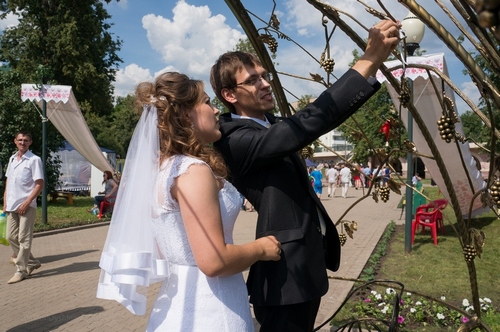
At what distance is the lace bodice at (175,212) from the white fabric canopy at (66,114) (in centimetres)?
1024

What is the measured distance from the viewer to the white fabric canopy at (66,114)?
11.0 metres

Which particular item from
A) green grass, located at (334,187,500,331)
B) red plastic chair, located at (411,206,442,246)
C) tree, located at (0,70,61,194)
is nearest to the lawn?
tree, located at (0,70,61,194)

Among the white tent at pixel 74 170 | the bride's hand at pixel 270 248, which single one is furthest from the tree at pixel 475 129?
the white tent at pixel 74 170

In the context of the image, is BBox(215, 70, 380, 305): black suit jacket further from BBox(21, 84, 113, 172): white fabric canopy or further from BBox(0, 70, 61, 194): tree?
BBox(0, 70, 61, 194): tree

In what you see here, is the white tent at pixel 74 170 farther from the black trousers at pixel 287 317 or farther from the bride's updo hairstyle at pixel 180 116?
the black trousers at pixel 287 317

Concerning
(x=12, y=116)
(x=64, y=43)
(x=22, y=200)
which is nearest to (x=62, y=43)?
(x=64, y=43)

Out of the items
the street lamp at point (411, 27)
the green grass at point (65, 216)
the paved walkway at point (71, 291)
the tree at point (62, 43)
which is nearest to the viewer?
the street lamp at point (411, 27)

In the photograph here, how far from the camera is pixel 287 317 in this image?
1742 mm

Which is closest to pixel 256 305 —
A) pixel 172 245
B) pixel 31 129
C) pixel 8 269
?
pixel 172 245

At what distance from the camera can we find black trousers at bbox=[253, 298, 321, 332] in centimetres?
174

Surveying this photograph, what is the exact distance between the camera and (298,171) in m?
1.77

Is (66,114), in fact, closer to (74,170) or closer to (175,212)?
(74,170)

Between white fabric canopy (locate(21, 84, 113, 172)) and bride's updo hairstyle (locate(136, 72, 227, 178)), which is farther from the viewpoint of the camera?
white fabric canopy (locate(21, 84, 113, 172))

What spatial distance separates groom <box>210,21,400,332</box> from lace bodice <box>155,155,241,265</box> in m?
0.10
